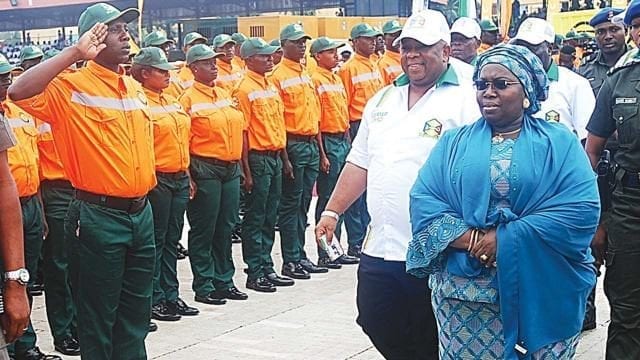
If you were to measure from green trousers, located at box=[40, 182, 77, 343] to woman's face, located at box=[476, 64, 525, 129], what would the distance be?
362cm

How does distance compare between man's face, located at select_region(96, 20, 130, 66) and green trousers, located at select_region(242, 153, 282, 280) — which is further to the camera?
green trousers, located at select_region(242, 153, 282, 280)

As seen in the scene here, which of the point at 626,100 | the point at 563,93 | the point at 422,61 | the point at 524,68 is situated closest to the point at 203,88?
the point at 563,93

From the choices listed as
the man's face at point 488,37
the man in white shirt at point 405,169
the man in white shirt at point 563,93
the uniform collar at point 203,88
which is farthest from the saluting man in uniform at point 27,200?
the man's face at point 488,37

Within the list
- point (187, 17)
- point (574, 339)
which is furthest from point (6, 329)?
point (187, 17)

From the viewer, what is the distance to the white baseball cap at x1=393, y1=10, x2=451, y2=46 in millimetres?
4008

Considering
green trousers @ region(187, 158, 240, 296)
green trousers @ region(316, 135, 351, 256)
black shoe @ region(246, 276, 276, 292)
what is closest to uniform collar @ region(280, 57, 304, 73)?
green trousers @ region(316, 135, 351, 256)

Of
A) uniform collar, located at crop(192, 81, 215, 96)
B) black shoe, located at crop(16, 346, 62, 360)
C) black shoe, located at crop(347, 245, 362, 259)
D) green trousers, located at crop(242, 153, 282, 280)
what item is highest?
uniform collar, located at crop(192, 81, 215, 96)

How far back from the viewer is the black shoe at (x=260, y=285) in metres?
7.69

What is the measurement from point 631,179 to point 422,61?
4.45 feet

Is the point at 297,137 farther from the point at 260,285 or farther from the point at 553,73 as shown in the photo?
the point at 553,73

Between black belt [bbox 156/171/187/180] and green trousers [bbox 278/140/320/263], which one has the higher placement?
black belt [bbox 156/171/187/180]

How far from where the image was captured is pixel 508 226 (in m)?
3.29

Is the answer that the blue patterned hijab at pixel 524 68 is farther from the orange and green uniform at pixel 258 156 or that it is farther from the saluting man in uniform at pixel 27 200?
the orange and green uniform at pixel 258 156

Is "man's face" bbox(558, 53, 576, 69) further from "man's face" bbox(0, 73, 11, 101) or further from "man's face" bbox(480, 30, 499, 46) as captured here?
"man's face" bbox(0, 73, 11, 101)
